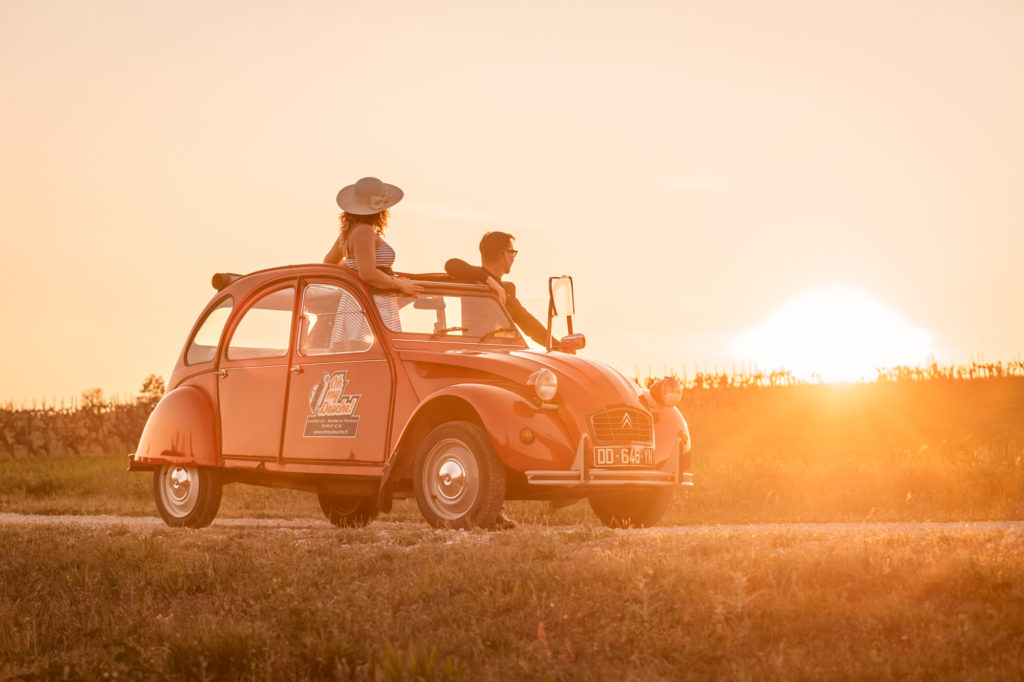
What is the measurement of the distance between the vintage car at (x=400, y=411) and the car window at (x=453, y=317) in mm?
14

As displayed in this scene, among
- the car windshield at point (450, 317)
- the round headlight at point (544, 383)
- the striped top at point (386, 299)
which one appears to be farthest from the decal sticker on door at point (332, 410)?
the round headlight at point (544, 383)

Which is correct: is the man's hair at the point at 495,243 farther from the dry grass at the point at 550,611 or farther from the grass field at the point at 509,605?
the dry grass at the point at 550,611

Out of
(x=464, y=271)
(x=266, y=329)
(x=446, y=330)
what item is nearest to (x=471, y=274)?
(x=464, y=271)

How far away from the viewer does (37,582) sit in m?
8.61

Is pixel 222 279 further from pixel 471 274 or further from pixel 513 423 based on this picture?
pixel 513 423

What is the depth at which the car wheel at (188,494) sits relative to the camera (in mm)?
11328

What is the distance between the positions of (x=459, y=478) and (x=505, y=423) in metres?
0.59

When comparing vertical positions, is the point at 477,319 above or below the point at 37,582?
above

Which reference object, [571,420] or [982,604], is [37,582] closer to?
[571,420]

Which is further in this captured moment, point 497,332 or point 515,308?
point 515,308

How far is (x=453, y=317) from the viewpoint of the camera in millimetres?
10547

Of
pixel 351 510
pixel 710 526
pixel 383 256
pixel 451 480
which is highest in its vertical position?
pixel 383 256

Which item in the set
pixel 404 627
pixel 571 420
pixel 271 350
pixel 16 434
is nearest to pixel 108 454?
pixel 16 434

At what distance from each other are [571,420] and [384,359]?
5.62ft
